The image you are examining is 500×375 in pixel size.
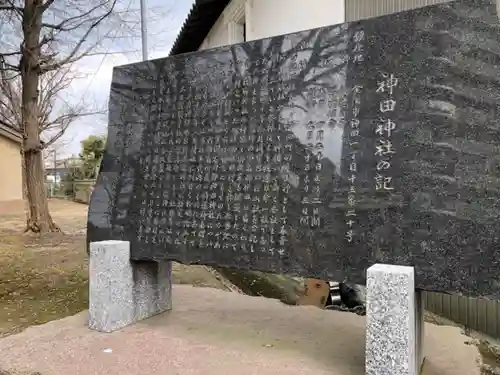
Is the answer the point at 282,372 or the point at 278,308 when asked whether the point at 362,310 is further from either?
the point at 282,372

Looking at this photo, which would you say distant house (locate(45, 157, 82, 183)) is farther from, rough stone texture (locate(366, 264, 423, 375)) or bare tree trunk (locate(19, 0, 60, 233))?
rough stone texture (locate(366, 264, 423, 375))

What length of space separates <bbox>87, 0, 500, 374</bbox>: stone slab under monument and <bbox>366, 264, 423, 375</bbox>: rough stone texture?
4.3 inches

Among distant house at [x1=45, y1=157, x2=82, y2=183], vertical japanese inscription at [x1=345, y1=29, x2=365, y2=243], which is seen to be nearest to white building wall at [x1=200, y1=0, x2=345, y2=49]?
vertical japanese inscription at [x1=345, y1=29, x2=365, y2=243]

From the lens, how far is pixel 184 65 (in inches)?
172

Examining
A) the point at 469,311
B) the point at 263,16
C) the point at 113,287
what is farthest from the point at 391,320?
the point at 263,16

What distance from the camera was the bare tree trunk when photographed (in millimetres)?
11117

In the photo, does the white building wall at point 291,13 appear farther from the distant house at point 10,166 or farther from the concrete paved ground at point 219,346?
the distant house at point 10,166

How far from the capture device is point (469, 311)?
5.24 meters

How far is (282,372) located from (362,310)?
8.38ft

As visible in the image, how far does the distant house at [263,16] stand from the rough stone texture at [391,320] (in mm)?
3690

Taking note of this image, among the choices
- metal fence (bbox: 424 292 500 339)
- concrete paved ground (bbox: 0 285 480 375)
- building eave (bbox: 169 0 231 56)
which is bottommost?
metal fence (bbox: 424 292 500 339)

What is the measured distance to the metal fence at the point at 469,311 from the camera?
487 cm

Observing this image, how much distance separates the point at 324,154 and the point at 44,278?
5.62 meters

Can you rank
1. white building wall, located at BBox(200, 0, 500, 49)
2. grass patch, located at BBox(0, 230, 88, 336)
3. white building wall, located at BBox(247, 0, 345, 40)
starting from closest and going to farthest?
grass patch, located at BBox(0, 230, 88, 336)
white building wall, located at BBox(200, 0, 500, 49)
white building wall, located at BBox(247, 0, 345, 40)
